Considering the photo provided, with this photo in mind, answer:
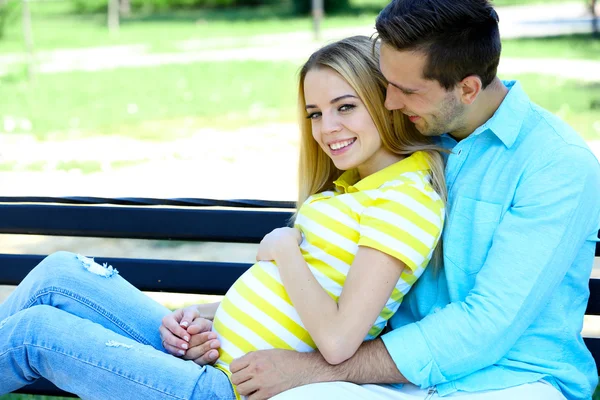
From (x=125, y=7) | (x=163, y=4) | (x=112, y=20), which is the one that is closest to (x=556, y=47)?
(x=112, y=20)

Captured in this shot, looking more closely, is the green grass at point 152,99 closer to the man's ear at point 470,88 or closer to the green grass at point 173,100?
the green grass at point 173,100

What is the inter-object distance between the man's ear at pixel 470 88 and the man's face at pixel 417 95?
2 centimetres

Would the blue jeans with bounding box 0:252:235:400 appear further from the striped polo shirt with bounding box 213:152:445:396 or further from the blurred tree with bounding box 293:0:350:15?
the blurred tree with bounding box 293:0:350:15

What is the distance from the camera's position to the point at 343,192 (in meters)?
2.56

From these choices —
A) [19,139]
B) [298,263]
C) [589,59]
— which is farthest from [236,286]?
[589,59]

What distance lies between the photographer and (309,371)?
2.27 metres

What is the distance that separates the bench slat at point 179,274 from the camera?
9.91ft

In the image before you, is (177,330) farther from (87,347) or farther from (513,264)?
(513,264)

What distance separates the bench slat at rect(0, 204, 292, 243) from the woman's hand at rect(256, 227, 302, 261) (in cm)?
62

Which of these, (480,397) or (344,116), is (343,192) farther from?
(480,397)

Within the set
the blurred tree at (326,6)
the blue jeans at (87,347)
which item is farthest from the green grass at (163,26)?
the blue jeans at (87,347)

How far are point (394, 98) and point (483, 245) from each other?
0.46 metres

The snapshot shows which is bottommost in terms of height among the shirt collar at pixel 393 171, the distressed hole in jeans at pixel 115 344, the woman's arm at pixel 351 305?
→ the distressed hole in jeans at pixel 115 344

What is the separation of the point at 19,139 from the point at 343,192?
322 inches
